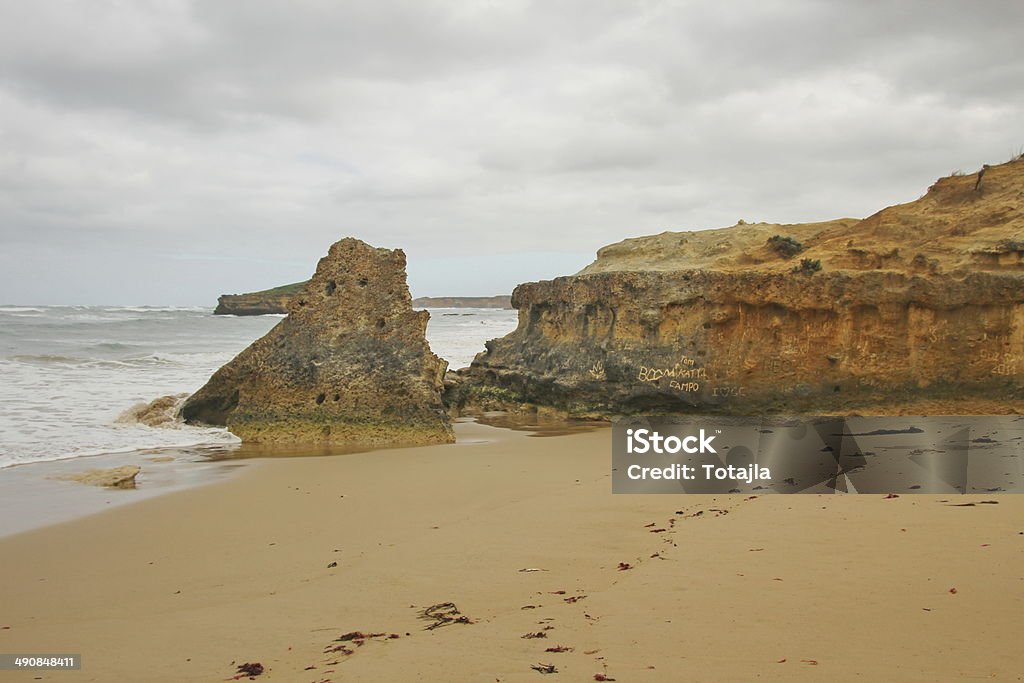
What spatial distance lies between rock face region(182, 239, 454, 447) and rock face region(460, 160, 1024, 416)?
2474mm

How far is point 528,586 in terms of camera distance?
3939mm

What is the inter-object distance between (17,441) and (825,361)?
31.5 ft

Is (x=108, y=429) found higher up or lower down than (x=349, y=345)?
lower down

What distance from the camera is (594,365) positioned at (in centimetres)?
1100

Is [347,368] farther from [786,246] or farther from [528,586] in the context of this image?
[528,586]

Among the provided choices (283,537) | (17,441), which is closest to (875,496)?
(283,537)

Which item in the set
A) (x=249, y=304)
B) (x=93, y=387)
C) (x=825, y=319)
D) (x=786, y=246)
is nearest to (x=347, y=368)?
(x=825, y=319)

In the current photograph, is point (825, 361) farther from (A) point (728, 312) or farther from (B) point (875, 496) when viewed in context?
(B) point (875, 496)

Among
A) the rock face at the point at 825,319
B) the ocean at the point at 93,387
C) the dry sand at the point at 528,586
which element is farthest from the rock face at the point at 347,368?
the dry sand at the point at 528,586

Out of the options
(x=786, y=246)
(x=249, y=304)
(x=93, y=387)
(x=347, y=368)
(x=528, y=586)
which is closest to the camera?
(x=528, y=586)

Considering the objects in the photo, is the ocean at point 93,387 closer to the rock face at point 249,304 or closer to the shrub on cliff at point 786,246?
the shrub on cliff at point 786,246

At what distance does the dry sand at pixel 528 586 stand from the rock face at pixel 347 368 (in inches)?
125

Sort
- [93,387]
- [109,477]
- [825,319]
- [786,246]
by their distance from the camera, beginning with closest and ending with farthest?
[109,477] < [825,319] < [786,246] < [93,387]

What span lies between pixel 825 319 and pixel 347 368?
5.99 meters
